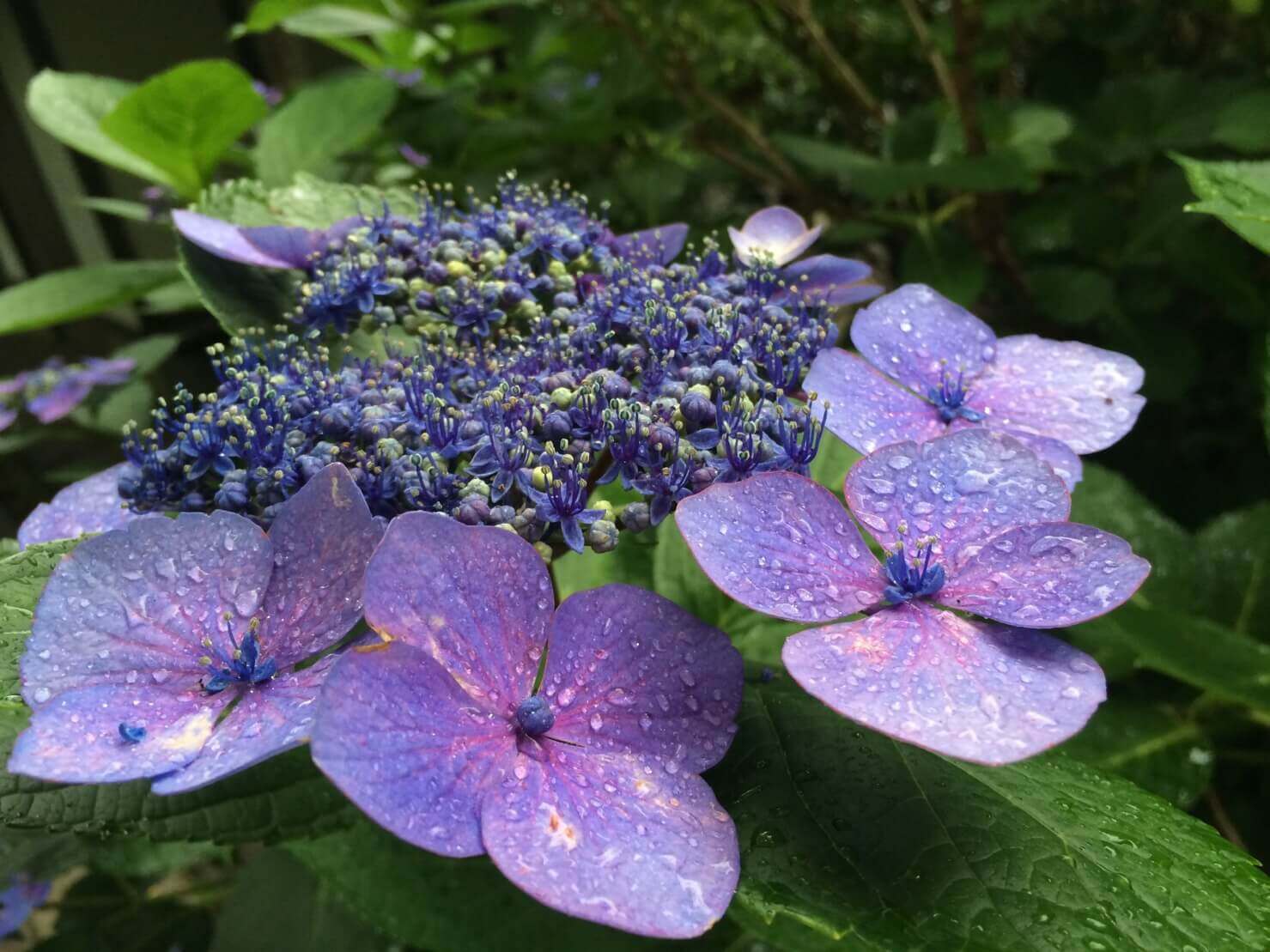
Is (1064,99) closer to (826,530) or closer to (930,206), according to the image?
(930,206)

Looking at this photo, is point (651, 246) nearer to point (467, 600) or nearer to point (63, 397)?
point (467, 600)

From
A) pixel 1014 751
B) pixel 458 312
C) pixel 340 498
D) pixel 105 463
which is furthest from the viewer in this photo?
pixel 105 463

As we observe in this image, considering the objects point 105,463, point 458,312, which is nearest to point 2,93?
point 105,463

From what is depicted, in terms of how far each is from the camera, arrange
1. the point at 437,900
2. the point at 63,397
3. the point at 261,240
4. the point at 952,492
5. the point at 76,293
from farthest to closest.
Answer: the point at 63,397, the point at 76,293, the point at 437,900, the point at 261,240, the point at 952,492

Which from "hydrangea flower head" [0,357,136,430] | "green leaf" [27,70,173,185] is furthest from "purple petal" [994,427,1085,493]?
"hydrangea flower head" [0,357,136,430]

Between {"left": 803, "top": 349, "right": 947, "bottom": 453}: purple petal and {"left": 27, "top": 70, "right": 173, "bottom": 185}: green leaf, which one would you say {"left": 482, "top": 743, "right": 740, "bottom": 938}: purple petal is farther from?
{"left": 27, "top": 70, "right": 173, "bottom": 185}: green leaf

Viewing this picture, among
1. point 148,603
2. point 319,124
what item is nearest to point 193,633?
point 148,603
